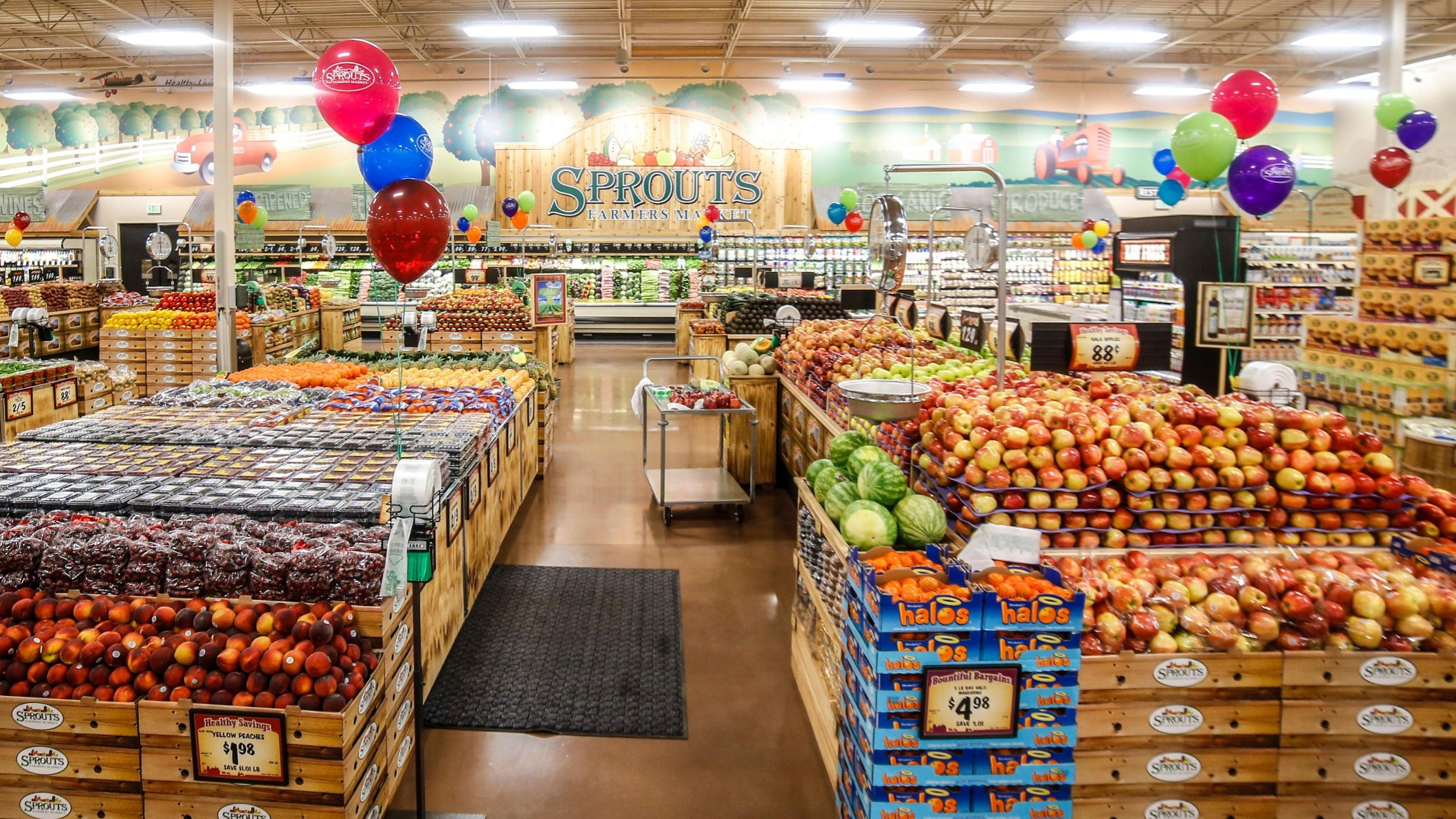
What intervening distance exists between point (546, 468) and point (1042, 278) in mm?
12852

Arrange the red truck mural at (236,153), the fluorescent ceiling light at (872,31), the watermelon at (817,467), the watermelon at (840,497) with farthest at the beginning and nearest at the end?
the red truck mural at (236,153) → the fluorescent ceiling light at (872,31) → the watermelon at (817,467) → the watermelon at (840,497)

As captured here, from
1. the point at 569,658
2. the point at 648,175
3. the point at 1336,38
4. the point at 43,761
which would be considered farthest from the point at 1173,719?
the point at 648,175

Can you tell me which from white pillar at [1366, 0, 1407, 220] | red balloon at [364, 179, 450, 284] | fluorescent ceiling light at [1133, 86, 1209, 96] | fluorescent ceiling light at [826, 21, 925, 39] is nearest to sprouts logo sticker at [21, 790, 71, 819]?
red balloon at [364, 179, 450, 284]

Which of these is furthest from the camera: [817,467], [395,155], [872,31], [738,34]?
[738,34]

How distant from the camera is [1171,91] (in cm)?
1873

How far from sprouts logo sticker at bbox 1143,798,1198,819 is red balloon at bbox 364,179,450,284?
10.9 ft

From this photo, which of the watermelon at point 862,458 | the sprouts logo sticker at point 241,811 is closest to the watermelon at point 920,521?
the watermelon at point 862,458

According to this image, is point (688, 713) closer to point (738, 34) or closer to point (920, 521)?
point (920, 521)

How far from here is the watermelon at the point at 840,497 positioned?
131 inches

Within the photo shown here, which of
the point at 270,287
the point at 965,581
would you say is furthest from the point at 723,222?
the point at 965,581

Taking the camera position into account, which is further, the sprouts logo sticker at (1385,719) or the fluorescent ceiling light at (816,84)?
the fluorescent ceiling light at (816,84)

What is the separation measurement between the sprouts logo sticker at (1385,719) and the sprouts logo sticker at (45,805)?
3499 mm

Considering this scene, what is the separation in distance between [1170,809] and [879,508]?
1158 millimetres

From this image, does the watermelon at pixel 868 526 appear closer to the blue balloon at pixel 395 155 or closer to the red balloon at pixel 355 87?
the red balloon at pixel 355 87
